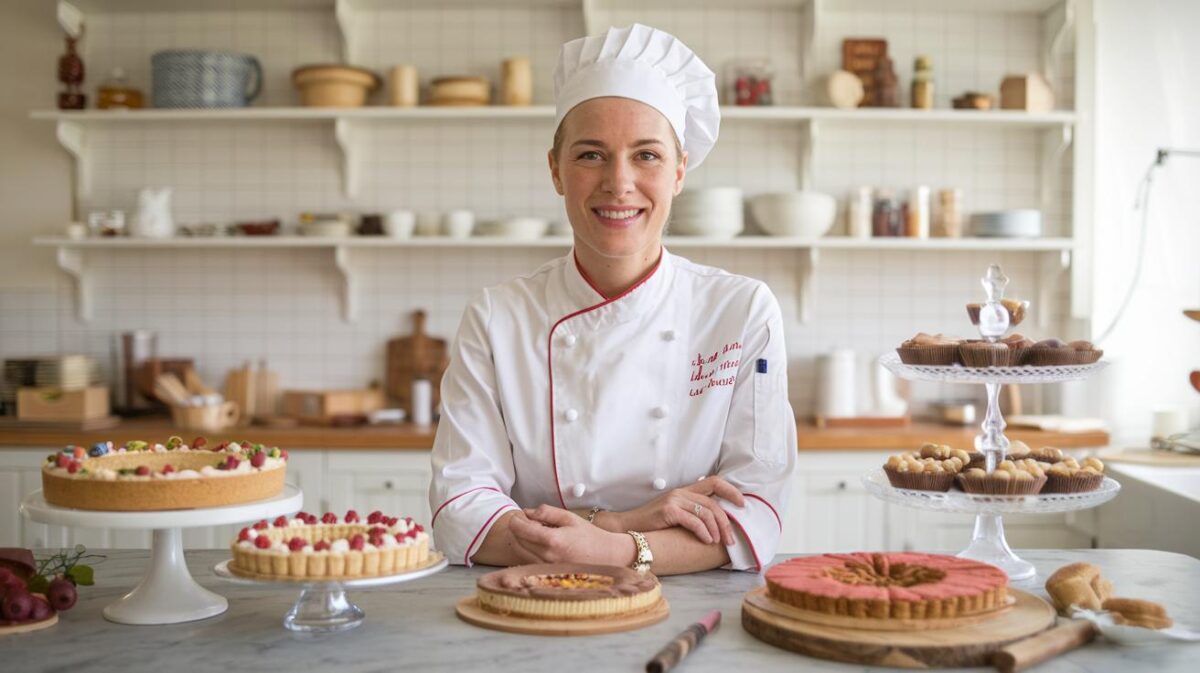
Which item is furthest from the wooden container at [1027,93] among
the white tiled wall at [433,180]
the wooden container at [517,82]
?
the wooden container at [517,82]

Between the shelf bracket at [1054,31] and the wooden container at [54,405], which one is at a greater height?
the shelf bracket at [1054,31]

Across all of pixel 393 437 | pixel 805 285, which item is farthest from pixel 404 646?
pixel 805 285

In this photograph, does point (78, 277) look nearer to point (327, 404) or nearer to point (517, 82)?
point (327, 404)

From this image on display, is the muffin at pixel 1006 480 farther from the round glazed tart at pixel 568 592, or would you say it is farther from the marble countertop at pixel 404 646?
the round glazed tart at pixel 568 592

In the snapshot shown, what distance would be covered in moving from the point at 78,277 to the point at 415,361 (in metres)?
1.39

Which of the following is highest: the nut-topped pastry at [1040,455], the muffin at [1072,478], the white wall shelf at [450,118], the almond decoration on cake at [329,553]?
the white wall shelf at [450,118]

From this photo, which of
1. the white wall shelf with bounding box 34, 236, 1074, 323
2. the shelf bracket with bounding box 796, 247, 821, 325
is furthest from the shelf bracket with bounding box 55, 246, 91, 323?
the shelf bracket with bounding box 796, 247, 821, 325

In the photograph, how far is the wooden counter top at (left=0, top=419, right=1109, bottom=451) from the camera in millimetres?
3895

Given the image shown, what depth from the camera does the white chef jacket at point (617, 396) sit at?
200 centimetres

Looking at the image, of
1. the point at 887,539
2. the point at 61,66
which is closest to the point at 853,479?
the point at 887,539

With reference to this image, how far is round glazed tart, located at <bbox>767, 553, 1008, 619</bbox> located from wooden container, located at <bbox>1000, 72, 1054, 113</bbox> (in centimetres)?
309

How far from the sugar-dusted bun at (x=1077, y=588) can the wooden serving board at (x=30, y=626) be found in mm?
1318

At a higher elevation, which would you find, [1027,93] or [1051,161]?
[1027,93]

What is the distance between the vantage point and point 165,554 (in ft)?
5.19
